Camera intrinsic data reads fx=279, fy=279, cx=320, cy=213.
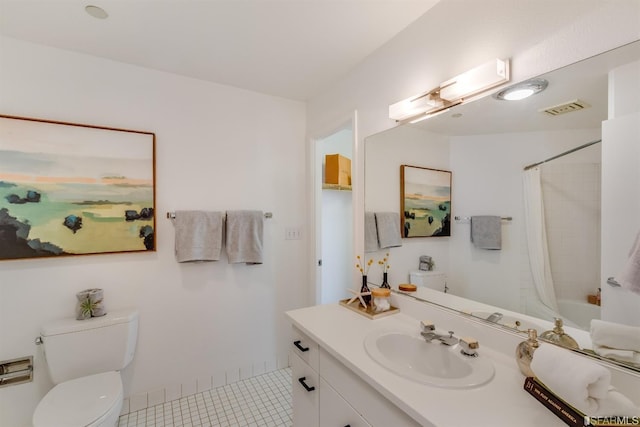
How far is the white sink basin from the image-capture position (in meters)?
0.92

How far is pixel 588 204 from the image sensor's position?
92 cm

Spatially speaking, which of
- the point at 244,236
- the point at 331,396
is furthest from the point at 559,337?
the point at 244,236

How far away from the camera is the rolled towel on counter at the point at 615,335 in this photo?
802mm

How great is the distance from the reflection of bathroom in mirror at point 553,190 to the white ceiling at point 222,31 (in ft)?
2.19

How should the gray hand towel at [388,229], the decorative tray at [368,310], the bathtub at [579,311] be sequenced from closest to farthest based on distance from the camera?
the bathtub at [579,311] → the decorative tray at [368,310] → the gray hand towel at [388,229]

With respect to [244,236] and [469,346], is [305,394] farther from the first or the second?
[244,236]

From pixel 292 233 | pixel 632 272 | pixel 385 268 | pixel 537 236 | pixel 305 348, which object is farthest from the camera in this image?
pixel 292 233

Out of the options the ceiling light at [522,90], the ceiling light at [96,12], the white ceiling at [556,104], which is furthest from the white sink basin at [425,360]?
the ceiling light at [96,12]

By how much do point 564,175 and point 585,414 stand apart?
28.4 inches

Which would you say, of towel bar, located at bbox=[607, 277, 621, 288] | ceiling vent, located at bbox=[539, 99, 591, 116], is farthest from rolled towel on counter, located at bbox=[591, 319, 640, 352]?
ceiling vent, located at bbox=[539, 99, 591, 116]

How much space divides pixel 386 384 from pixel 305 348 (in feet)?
1.87

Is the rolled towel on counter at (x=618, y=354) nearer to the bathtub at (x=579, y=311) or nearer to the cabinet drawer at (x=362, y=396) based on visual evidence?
the bathtub at (x=579, y=311)

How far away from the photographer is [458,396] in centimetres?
84

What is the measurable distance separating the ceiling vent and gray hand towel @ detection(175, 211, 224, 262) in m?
1.97
